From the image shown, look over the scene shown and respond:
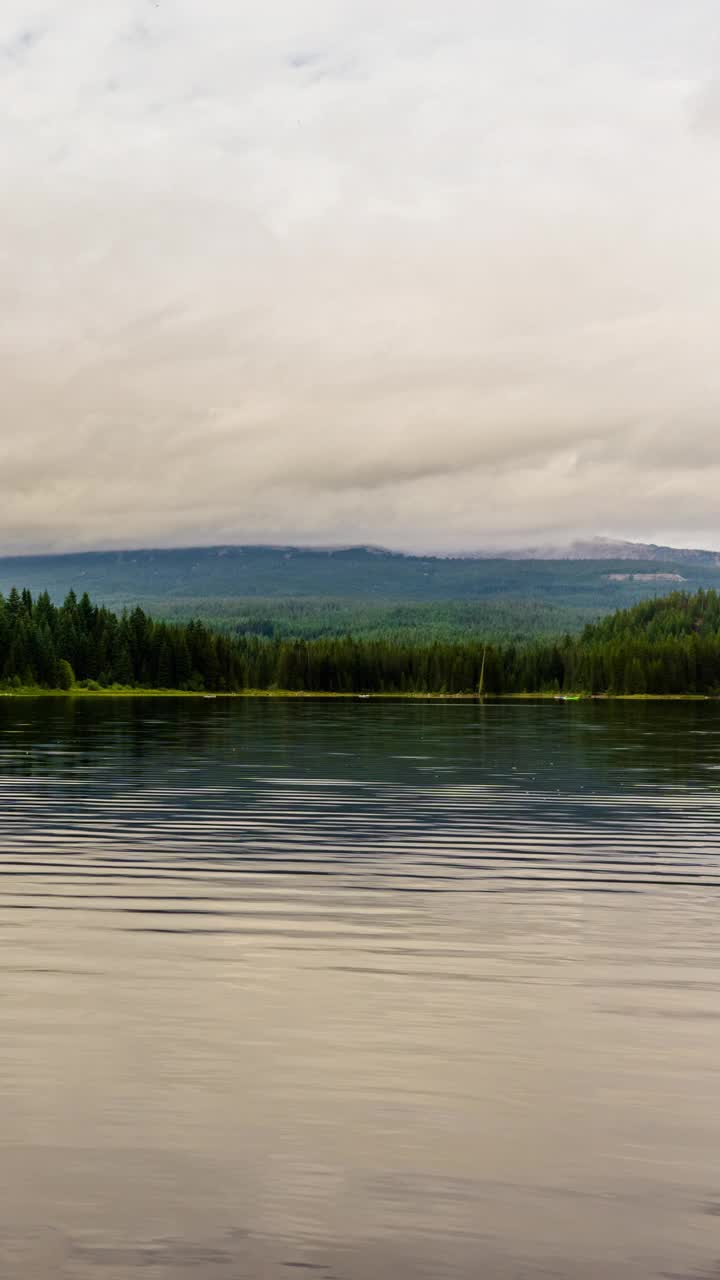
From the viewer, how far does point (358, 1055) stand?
1719 centimetres

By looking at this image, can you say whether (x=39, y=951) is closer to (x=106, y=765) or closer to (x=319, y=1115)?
(x=319, y=1115)

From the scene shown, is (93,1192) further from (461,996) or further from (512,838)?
(512,838)

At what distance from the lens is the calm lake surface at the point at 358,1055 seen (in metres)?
A: 11.5

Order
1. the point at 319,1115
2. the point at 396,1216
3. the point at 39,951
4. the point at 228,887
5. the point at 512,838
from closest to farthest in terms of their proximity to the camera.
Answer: the point at 396,1216 → the point at 319,1115 → the point at 39,951 → the point at 228,887 → the point at 512,838

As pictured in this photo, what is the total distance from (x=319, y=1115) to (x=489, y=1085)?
2.28 m

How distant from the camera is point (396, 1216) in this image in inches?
468

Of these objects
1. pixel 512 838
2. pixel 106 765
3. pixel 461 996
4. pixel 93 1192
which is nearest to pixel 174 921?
pixel 461 996

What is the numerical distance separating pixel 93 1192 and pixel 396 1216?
8.83ft

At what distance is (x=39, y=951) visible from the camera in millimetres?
23531

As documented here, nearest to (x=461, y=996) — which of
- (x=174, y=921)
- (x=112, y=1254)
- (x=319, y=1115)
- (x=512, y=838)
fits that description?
(x=319, y=1115)

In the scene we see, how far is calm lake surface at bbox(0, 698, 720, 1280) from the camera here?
1150 centimetres

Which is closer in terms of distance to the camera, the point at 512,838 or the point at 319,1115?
the point at 319,1115

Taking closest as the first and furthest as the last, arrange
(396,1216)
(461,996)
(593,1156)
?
1. (396,1216)
2. (593,1156)
3. (461,996)

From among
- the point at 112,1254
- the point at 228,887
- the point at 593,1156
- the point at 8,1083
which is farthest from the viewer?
the point at 228,887
